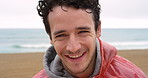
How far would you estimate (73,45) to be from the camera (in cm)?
223

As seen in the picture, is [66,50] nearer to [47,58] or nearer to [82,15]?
[82,15]

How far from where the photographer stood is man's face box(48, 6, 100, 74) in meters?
2.26

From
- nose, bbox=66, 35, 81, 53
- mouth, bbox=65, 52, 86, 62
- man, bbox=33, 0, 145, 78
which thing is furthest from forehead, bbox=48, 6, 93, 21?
mouth, bbox=65, 52, 86, 62

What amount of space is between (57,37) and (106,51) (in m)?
0.54

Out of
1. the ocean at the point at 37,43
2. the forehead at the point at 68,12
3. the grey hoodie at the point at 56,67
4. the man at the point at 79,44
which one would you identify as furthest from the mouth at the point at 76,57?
the ocean at the point at 37,43

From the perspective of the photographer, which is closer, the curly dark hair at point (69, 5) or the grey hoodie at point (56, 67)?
the curly dark hair at point (69, 5)

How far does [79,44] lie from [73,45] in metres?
0.07

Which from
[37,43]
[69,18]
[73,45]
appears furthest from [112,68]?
[37,43]

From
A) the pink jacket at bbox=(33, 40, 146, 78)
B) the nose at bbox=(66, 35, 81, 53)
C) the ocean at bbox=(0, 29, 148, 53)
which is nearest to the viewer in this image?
the nose at bbox=(66, 35, 81, 53)

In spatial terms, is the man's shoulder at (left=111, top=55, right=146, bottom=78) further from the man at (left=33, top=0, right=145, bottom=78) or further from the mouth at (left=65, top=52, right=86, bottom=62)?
the mouth at (left=65, top=52, right=86, bottom=62)

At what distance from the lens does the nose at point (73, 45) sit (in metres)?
2.23

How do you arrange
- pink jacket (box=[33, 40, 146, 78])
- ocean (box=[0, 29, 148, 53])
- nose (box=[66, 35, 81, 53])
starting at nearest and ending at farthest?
nose (box=[66, 35, 81, 53]), pink jacket (box=[33, 40, 146, 78]), ocean (box=[0, 29, 148, 53])

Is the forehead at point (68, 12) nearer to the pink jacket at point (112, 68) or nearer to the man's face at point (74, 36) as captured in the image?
the man's face at point (74, 36)

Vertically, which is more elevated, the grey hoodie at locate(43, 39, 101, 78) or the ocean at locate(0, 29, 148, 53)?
the grey hoodie at locate(43, 39, 101, 78)
